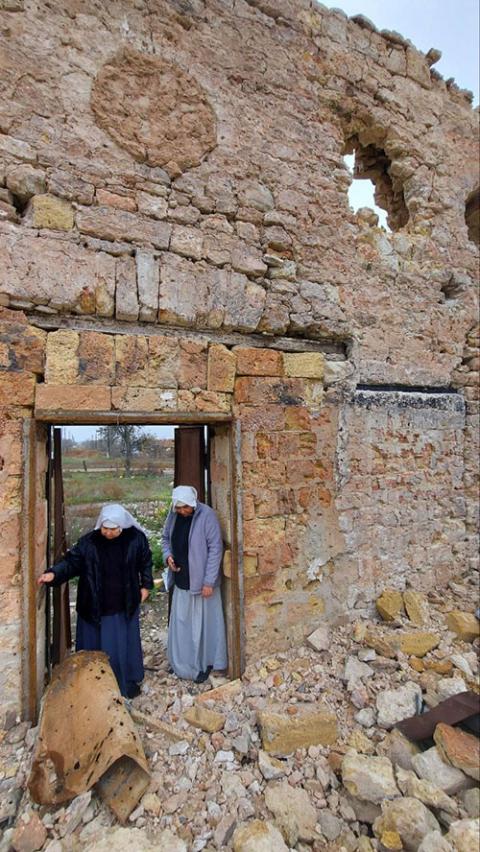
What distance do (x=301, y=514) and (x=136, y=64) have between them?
3598mm

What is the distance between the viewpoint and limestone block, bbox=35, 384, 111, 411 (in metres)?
2.60

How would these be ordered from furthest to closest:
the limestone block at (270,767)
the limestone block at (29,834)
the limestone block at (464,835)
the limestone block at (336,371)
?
the limestone block at (336,371)
the limestone block at (270,767)
the limestone block at (29,834)
the limestone block at (464,835)

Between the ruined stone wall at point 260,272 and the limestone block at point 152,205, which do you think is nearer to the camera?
the ruined stone wall at point 260,272

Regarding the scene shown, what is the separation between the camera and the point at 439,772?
218 centimetres

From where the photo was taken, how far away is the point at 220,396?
3105 mm

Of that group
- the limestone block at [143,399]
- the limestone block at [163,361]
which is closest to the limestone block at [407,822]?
the limestone block at [143,399]

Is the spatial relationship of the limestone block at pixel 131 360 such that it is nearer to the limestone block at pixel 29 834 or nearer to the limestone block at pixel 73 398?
the limestone block at pixel 73 398

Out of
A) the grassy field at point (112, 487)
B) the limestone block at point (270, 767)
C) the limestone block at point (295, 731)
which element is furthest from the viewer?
the grassy field at point (112, 487)

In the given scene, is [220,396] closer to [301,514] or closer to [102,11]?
[301,514]

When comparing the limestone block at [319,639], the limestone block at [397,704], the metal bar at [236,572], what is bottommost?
the limestone block at [397,704]

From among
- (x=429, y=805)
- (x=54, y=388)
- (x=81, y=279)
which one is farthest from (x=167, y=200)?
(x=429, y=805)

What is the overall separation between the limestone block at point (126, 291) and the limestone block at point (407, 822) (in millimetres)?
3132

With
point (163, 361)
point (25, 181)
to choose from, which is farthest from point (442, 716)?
point (25, 181)

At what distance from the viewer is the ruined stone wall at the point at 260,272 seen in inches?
105
